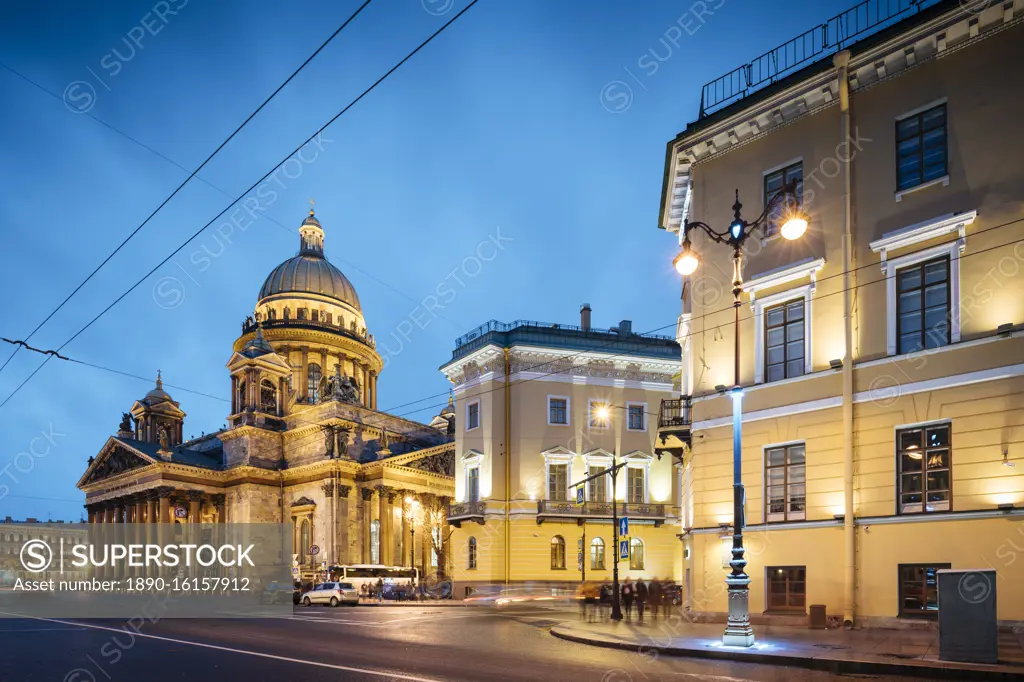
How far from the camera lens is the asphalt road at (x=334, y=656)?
13527mm

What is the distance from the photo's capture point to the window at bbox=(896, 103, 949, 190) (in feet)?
67.2

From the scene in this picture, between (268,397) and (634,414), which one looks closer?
(634,414)

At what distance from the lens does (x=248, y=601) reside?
1939 inches

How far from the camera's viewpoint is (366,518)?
216ft

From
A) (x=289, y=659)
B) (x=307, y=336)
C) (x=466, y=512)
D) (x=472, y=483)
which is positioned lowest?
(x=466, y=512)

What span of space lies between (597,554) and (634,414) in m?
8.11

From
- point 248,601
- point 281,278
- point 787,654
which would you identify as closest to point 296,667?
point 787,654

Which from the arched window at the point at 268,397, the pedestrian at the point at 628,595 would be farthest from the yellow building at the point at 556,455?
the arched window at the point at 268,397

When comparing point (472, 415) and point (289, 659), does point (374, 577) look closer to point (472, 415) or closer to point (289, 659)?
point (472, 415)

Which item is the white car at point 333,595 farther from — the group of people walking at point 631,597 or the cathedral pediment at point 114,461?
the cathedral pediment at point 114,461

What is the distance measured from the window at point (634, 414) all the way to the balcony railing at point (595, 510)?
14.1 feet

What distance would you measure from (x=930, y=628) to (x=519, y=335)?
29.0m

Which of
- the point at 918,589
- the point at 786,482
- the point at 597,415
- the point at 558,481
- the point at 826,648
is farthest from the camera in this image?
the point at 597,415

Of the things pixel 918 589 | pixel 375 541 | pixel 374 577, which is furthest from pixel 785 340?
pixel 375 541
